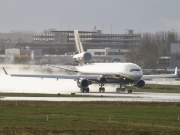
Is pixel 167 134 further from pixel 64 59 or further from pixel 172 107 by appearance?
pixel 64 59

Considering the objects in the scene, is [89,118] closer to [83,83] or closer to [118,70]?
[83,83]

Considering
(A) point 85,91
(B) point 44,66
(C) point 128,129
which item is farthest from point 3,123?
(B) point 44,66

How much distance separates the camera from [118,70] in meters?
114

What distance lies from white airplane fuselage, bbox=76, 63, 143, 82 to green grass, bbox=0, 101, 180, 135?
1171 inches

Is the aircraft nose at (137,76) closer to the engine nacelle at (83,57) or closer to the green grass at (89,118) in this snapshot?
the engine nacelle at (83,57)

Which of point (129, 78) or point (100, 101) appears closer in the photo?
point (100, 101)

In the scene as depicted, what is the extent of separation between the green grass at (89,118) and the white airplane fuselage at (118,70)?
97.6ft

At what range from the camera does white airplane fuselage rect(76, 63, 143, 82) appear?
11262 cm

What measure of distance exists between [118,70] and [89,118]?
5150 centimetres

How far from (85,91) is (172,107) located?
37.1m

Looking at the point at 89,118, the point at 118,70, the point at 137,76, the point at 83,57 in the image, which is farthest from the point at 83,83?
the point at 89,118

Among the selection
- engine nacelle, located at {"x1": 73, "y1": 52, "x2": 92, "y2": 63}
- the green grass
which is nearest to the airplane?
engine nacelle, located at {"x1": 73, "y1": 52, "x2": 92, "y2": 63}

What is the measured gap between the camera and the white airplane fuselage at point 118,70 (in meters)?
113

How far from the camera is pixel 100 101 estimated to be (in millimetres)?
85625
